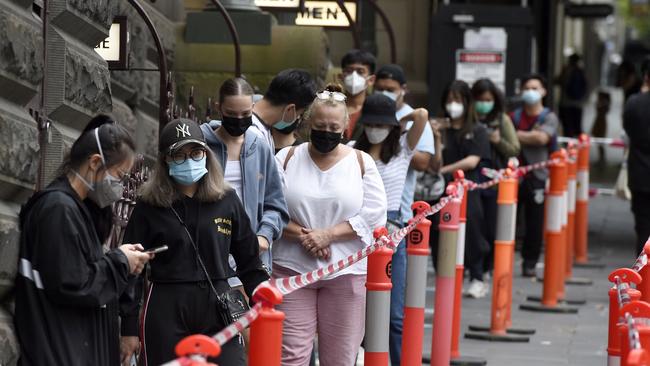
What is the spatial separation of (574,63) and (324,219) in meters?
24.8

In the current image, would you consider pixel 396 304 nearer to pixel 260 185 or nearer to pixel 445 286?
pixel 445 286

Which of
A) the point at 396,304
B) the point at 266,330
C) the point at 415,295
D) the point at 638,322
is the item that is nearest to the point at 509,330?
the point at 396,304

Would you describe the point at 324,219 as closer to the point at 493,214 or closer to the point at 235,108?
the point at 235,108

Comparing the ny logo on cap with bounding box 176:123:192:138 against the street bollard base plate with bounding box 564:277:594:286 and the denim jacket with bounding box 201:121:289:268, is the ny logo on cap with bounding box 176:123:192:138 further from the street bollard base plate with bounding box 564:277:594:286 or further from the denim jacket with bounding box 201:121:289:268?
the street bollard base plate with bounding box 564:277:594:286

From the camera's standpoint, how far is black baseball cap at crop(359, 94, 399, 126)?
9.16 meters

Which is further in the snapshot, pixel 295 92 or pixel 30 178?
pixel 295 92

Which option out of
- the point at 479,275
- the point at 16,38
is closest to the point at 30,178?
the point at 16,38

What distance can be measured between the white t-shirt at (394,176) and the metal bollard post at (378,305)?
1.76m

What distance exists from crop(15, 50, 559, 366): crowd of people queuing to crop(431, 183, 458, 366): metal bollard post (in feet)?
0.79

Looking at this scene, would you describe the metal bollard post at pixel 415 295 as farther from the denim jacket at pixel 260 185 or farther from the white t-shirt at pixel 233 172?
the white t-shirt at pixel 233 172

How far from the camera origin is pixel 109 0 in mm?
7582

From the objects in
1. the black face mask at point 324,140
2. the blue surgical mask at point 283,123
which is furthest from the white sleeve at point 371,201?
the blue surgical mask at point 283,123

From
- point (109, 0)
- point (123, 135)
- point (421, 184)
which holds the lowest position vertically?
point (421, 184)

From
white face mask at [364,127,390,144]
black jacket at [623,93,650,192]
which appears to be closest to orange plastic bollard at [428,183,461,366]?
white face mask at [364,127,390,144]
